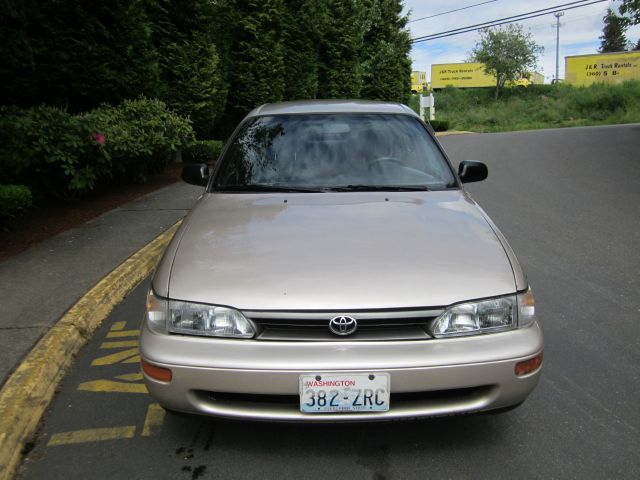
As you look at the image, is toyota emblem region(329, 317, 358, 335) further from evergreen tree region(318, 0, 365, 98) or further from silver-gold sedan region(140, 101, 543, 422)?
evergreen tree region(318, 0, 365, 98)

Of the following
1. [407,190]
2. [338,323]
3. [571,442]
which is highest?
[407,190]

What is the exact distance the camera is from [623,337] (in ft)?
13.3

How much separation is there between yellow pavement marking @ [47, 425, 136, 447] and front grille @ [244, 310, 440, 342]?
3.49 ft

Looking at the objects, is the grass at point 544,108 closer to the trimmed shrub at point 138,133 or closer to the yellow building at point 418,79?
the yellow building at point 418,79

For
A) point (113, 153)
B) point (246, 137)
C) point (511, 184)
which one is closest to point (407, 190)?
point (246, 137)

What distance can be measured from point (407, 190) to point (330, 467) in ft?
5.63

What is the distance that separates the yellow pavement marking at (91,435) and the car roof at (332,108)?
94.7 inches

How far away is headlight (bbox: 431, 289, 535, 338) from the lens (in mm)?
2461

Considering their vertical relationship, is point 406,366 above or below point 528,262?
above

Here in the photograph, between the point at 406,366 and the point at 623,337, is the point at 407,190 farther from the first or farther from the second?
the point at 623,337

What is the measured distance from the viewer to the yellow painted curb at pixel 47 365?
282cm

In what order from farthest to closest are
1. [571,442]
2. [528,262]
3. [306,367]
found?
[528,262] < [571,442] < [306,367]

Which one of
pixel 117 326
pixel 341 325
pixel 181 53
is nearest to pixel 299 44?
pixel 181 53

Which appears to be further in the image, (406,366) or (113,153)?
(113,153)
